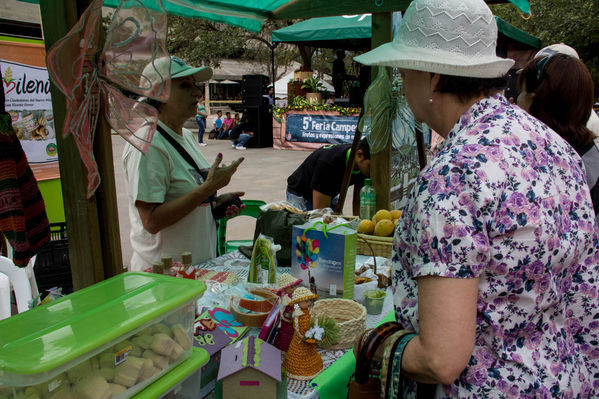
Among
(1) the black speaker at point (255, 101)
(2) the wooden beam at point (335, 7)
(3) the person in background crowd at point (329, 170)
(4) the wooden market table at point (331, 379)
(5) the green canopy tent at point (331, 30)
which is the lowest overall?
(4) the wooden market table at point (331, 379)

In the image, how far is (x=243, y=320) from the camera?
164 centimetres

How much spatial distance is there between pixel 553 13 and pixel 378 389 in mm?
19609

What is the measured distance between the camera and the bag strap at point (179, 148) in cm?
237

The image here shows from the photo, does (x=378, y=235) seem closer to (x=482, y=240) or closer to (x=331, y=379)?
(x=331, y=379)

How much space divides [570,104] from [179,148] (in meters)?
1.93

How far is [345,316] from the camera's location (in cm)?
172

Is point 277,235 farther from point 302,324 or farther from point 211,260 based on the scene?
point 302,324

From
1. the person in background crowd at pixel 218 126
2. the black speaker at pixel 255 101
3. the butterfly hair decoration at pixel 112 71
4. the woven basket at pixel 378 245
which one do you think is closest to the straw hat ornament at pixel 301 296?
the butterfly hair decoration at pixel 112 71

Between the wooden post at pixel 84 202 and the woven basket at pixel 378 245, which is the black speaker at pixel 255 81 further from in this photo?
the wooden post at pixel 84 202

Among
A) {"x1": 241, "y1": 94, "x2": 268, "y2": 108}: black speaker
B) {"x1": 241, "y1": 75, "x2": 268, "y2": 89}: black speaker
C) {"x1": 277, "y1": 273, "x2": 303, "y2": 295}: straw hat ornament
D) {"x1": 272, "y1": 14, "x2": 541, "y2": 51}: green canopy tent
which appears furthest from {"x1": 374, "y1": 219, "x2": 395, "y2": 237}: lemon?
{"x1": 241, "y1": 75, "x2": 268, "y2": 89}: black speaker

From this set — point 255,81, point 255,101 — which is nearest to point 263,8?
point 255,101

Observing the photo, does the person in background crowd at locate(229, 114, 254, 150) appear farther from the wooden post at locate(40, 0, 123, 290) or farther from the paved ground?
the wooden post at locate(40, 0, 123, 290)

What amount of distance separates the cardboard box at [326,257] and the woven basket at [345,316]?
0.64 feet

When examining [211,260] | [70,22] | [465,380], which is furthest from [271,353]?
[211,260]
